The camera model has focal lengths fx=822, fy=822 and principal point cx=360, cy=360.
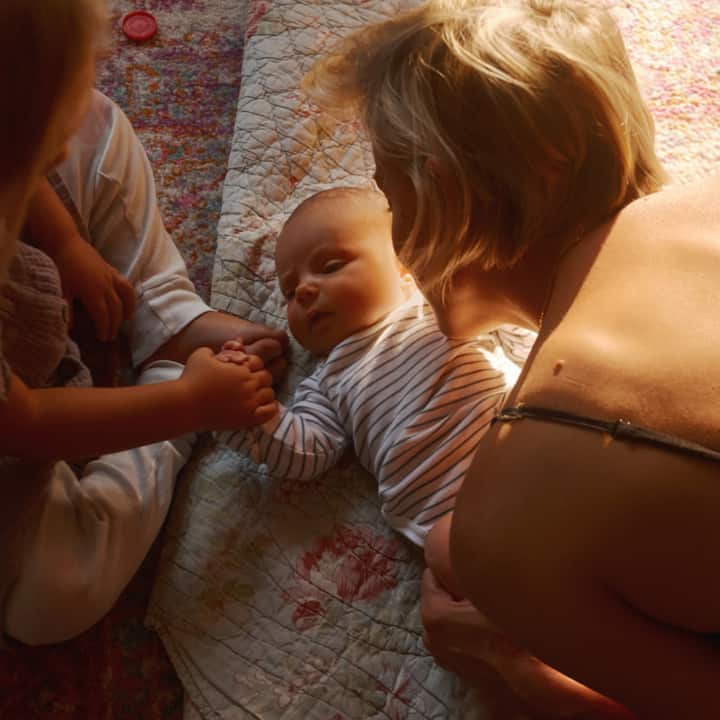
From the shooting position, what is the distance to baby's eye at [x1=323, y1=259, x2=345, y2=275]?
1064mm

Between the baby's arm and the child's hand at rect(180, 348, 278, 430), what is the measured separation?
0.02 m

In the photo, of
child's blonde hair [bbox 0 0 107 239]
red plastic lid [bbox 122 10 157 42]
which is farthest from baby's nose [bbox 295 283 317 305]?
red plastic lid [bbox 122 10 157 42]

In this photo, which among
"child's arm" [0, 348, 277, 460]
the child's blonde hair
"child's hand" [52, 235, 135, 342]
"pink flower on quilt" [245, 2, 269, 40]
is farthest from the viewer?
"pink flower on quilt" [245, 2, 269, 40]

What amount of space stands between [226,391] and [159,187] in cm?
50

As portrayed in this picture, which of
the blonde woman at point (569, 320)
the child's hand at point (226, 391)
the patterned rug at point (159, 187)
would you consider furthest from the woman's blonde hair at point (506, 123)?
the patterned rug at point (159, 187)

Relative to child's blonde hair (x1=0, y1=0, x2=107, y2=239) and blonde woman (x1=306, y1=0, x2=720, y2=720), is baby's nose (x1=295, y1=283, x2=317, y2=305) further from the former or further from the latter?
child's blonde hair (x1=0, y1=0, x2=107, y2=239)

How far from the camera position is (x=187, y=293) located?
1142 millimetres

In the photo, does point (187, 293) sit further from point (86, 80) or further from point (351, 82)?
point (86, 80)

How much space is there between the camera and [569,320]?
0.68 meters

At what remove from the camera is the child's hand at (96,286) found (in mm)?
1043

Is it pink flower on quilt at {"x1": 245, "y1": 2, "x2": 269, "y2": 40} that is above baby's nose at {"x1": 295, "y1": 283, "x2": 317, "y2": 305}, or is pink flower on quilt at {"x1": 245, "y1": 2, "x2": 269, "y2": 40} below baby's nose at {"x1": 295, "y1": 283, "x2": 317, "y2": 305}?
above

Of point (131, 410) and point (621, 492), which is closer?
point (621, 492)

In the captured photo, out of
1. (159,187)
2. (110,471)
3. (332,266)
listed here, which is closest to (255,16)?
(159,187)

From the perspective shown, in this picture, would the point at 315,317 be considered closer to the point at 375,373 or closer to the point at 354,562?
the point at 375,373
